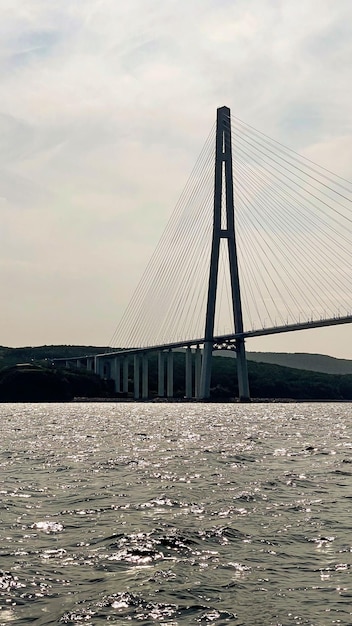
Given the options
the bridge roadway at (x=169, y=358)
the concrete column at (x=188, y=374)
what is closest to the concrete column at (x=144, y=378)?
the bridge roadway at (x=169, y=358)

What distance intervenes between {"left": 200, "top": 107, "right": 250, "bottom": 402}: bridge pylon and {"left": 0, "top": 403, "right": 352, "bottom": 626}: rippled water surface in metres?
69.3

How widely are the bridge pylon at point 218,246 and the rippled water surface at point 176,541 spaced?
227ft

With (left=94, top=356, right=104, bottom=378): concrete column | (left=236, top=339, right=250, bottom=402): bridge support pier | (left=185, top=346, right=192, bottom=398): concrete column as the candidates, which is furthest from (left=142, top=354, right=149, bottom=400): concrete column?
(left=236, top=339, right=250, bottom=402): bridge support pier

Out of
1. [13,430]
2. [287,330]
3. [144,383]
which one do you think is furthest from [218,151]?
[13,430]

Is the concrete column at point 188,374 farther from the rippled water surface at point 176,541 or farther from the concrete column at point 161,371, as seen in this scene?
the rippled water surface at point 176,541

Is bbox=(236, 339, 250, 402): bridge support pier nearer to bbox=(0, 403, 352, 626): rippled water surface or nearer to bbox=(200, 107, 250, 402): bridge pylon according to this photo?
bbox=(200, 107, 250, 402): bridge pylon

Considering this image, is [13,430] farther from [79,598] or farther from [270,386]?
[270,386]

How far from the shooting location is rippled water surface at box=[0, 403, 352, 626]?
1217 centimetres

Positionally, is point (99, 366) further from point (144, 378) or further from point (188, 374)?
point (188, 374)

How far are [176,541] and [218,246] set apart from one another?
89.4m

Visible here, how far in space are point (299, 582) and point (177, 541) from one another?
3.86 m

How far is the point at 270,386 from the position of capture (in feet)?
617

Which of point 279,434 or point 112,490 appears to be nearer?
point 112,490

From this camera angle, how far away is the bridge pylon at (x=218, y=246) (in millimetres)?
→ 102375
